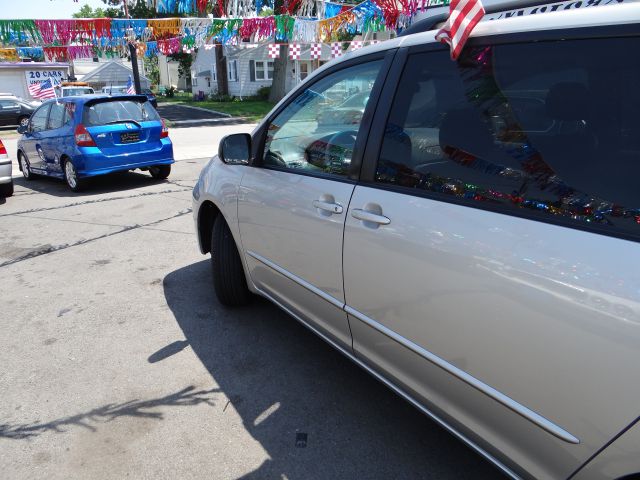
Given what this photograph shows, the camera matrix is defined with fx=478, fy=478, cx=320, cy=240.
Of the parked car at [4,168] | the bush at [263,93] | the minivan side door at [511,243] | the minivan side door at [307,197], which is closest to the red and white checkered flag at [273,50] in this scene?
the bush at [263,93]

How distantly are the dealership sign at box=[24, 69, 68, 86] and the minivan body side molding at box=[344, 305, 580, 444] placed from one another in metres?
31.6

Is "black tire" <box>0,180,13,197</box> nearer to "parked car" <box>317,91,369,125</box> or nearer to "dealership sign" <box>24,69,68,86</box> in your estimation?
"parked car" <box>317,91,369,125</box>

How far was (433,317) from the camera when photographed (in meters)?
1.82

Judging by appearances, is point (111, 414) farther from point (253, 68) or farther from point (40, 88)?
point (253, 68)

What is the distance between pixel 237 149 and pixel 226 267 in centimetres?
94

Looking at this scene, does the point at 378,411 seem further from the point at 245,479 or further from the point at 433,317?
the point at 433,317

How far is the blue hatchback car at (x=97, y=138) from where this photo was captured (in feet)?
26.3

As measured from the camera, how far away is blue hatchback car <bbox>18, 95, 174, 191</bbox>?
8023 millimetres

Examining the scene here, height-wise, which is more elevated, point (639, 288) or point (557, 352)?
point (639, 288)

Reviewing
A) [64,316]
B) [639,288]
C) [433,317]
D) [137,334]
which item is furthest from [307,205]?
[64,316]

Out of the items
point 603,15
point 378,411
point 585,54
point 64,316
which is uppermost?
point 603,15

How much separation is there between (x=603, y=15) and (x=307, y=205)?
1471mm

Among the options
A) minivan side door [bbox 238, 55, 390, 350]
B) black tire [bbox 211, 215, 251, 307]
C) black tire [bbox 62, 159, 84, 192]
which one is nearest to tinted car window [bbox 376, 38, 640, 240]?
minivan side door [bbox 238, 55, 390, 350]

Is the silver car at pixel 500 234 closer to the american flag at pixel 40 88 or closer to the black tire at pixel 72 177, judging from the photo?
the black tire at pixel 72 177
